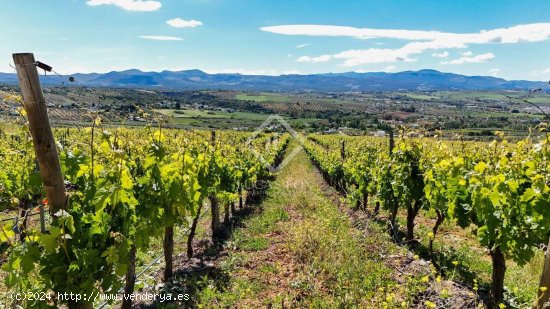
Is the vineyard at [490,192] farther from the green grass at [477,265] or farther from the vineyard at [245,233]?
the green grass at [477,265]

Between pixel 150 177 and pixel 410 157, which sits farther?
pixel 410 157

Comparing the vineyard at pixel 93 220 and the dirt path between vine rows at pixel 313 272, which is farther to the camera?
the dirt path between vine rows at pixel 313 272

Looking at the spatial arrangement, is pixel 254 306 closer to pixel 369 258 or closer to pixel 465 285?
pixel 369 258

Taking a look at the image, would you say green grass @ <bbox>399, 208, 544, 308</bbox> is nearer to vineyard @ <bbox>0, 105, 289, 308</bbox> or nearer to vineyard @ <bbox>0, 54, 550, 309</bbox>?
vineyard @ <bbox>0, 54, 550, 309</bbox>

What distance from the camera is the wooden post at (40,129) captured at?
3049mm

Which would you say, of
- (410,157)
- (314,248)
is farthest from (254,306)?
(410,157)

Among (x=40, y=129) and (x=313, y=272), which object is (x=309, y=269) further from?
(x=40, y=129)

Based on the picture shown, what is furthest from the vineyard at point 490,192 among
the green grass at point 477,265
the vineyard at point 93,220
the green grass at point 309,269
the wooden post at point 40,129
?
the wooden post at point 40,129

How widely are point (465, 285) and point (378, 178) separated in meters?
4.35

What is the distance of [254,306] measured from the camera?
247 inches

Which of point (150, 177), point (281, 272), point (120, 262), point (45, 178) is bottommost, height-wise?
point (281, 272)

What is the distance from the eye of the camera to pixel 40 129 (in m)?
3.20

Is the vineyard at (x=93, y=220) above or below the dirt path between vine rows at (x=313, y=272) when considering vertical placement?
above

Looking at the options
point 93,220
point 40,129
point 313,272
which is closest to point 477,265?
point 313,272
